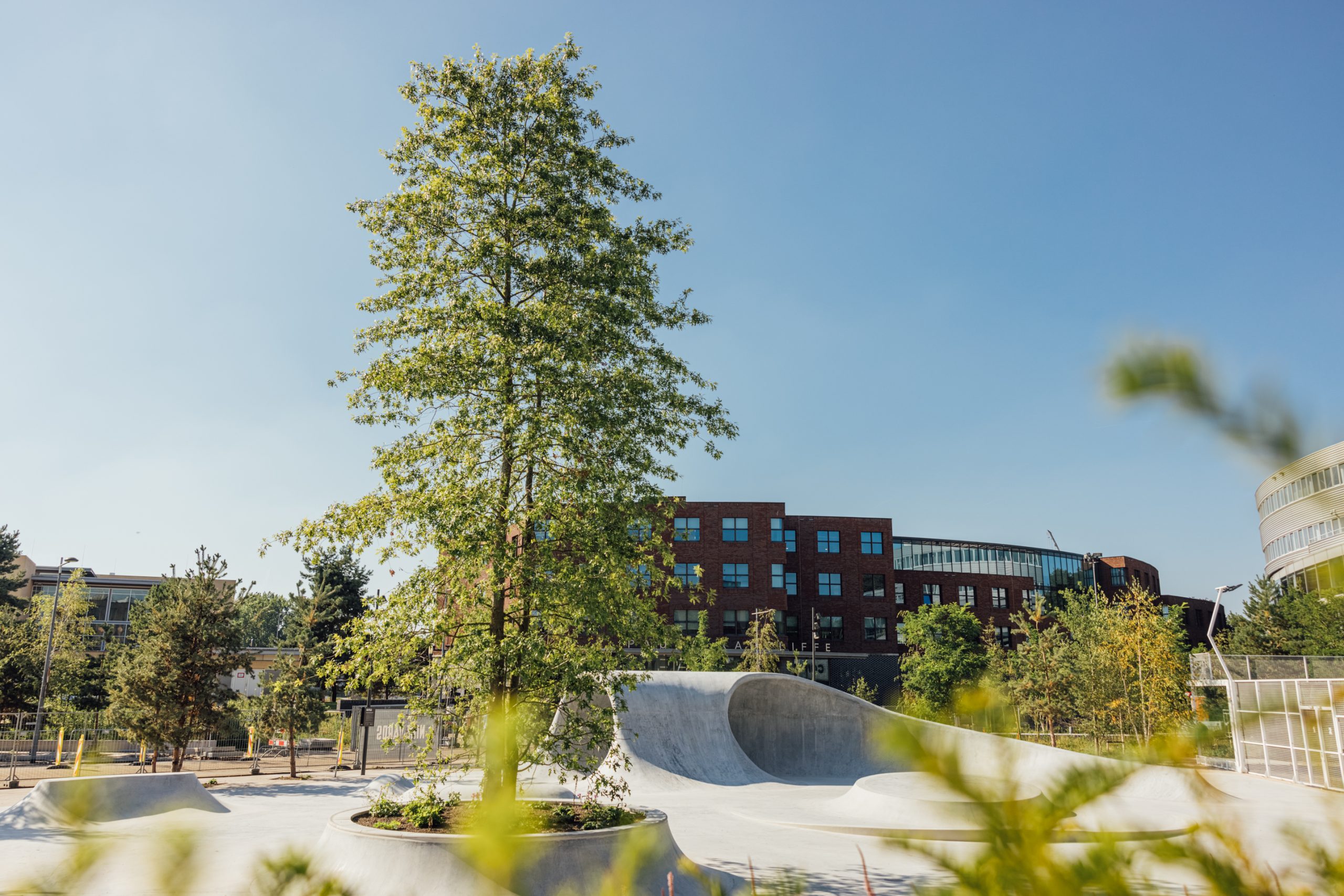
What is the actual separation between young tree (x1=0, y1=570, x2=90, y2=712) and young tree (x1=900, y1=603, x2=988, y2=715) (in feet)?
146

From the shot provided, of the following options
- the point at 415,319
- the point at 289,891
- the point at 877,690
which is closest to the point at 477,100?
the point at 415,319

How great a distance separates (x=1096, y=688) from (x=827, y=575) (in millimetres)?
28621

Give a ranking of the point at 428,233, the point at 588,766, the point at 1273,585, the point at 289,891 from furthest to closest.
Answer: the point at 1273,585
the point at 428,233
the point at 588,766
the point at 289,891

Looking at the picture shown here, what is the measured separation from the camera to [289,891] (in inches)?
64.9

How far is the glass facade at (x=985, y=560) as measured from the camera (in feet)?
223

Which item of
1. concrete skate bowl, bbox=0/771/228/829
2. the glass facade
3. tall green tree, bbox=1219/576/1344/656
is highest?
the glass facade

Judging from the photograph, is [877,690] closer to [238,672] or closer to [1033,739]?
[1033,739]

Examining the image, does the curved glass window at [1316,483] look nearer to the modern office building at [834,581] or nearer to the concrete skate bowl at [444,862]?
the concrete skate bowl at [444,862]

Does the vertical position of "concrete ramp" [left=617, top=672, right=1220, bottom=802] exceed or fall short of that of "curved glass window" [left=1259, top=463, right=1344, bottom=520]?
it falls short

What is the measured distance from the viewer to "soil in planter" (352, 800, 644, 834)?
35.5 feet

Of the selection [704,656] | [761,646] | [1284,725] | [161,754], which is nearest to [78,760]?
[1284,725]

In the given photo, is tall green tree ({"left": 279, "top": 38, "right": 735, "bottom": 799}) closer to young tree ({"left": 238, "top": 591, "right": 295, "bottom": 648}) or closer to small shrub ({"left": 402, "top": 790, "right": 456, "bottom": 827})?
small shrub ({"left": 402, "top": 790, "right": 456, "bottom": 827})

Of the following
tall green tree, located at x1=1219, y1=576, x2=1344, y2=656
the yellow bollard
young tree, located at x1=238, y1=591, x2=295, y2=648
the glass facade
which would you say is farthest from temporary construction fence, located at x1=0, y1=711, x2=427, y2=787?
young tree, located at x1=238, y1=591, x2=295, y2=648

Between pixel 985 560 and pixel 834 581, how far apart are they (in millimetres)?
18056
